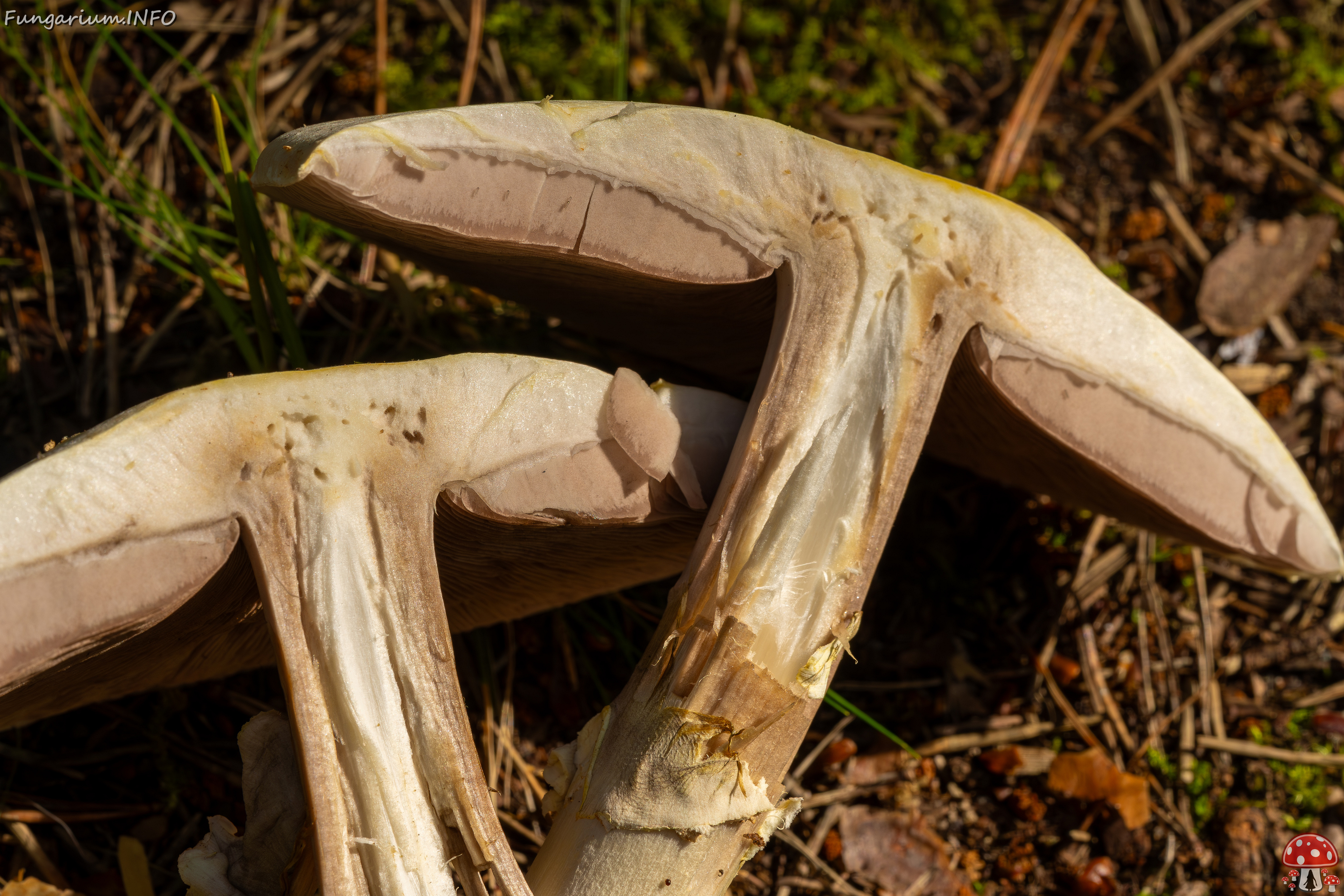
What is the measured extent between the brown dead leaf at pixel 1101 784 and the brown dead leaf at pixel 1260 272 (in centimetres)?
132

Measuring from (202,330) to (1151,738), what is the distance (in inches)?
112

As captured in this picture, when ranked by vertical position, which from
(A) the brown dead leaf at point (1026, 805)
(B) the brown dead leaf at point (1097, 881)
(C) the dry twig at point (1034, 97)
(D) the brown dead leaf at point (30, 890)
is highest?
(C) the dry twig at point (1034, 97)

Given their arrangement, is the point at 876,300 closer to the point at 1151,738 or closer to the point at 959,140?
the point at 959,140

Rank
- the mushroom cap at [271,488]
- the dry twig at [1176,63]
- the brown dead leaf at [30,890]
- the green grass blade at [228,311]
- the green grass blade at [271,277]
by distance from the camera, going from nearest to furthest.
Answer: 1. the mushroom cap at [271,488]
2. the brown dead leaf at [30,890]
3. the green grass blade at [271,277]
4. the green grass blade at [228,311]
5. the dry twig at [1176,63]

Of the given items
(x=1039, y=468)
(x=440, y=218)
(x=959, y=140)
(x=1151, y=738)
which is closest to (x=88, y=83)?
(x=440, y=218)

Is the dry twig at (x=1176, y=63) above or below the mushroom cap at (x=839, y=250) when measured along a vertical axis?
above

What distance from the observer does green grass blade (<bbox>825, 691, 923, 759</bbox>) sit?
6.64ft

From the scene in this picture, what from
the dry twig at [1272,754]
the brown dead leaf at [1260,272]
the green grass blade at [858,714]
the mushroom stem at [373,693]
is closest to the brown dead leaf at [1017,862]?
the green grass blade at [858,714]

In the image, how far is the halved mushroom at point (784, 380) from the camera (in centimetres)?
149

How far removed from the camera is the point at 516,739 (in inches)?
89.1

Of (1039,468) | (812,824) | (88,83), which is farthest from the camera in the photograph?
(88,83)

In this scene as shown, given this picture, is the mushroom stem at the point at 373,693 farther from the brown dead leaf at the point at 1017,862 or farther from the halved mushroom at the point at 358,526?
the brown dead leaf at the point at 1017,862

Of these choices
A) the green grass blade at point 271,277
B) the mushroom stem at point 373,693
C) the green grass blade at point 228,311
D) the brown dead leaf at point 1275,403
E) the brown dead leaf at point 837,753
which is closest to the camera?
the mushroom stem at point 373,693

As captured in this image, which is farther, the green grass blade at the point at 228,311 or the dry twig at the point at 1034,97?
the dry twig at the point at 1034,97
